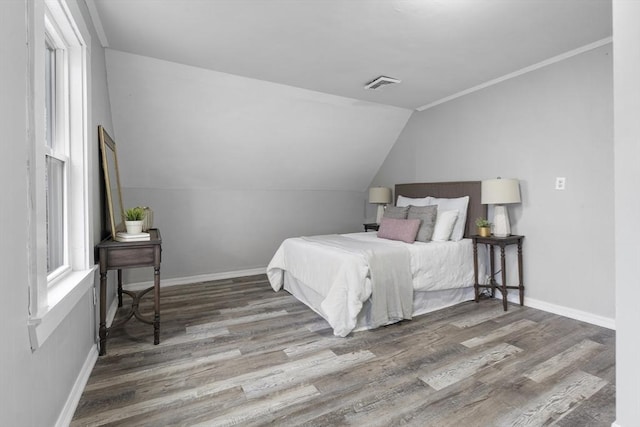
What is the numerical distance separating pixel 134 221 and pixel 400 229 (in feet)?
8.40

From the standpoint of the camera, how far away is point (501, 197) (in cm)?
313

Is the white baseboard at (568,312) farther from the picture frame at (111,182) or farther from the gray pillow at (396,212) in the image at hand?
the picture frame at (111,182)

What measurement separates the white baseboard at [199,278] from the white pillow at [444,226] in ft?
8.45

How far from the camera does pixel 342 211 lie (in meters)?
5.57

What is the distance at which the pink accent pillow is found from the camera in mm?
3340

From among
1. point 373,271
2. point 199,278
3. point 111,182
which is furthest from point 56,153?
point 199,278

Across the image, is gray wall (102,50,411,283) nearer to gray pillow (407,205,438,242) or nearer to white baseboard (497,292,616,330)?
gray pillow (407,205,438,242)

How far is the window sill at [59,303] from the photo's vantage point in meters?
1.16

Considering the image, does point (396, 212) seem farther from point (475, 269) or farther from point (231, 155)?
point (231, 155)

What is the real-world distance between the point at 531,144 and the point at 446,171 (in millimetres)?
1048

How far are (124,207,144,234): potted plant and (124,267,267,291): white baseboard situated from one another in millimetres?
1746

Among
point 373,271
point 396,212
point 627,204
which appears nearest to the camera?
point 627,204

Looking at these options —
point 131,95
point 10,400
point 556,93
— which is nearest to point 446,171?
point 556,93

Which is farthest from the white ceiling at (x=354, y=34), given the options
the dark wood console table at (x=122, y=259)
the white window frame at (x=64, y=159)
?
the dark wood console table at (x=122, y=259)
